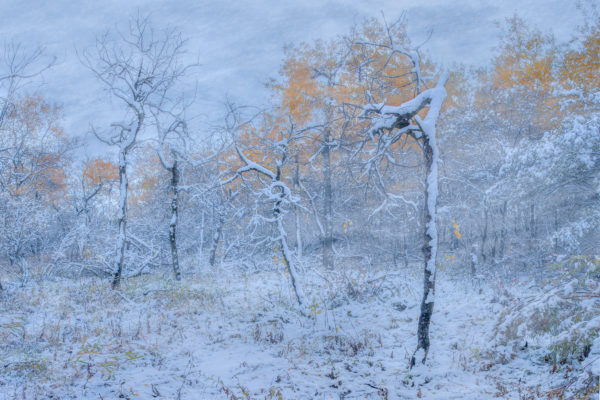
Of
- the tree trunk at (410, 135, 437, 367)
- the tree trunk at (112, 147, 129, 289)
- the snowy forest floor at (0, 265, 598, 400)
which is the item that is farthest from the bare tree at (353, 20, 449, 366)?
the tree trunk at (112, 147, 129, 289)

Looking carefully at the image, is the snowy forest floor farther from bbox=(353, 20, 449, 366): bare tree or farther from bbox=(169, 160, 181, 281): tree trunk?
bbox=(169, 160, 181, 281): tree trunk

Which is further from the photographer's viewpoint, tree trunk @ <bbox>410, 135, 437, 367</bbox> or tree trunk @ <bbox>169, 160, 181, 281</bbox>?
tree trunk @ <bbox>169, 160, 181, 281</bbox>

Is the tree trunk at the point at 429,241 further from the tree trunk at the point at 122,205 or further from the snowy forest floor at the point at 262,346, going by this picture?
the tree trunk at the point at 122,205

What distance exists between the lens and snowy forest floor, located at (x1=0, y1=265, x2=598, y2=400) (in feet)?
17.0

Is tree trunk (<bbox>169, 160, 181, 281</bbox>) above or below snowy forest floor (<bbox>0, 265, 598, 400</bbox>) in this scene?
above

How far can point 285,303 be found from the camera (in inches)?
410

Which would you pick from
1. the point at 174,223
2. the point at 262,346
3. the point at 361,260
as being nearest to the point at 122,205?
the point at 174,223

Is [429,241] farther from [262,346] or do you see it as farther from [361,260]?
[361,260]

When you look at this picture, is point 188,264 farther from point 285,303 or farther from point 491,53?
point 491,53

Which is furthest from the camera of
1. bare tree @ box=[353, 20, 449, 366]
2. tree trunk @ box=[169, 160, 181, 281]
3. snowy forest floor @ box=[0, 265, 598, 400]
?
tree trunk @ box=[169, 160, 181, 281]

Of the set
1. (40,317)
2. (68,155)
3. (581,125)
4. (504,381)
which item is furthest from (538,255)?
(68,155)

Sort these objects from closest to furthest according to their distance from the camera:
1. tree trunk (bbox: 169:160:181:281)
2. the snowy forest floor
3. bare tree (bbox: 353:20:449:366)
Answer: the snowy forest floor → bare tree (bbox: 353:20:449:366) → tree trunk (bbox: 169:160:181:281)

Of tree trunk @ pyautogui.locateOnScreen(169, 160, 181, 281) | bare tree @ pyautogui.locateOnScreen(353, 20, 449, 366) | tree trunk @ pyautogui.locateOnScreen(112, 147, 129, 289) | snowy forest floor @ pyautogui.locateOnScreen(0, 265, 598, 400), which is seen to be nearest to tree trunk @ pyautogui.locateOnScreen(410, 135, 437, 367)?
bare tree @ pyautogui.locateOnScreen(353, 20, 449, 366)

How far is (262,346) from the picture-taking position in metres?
7.35
